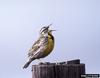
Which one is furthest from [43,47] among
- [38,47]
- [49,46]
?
[38,47]

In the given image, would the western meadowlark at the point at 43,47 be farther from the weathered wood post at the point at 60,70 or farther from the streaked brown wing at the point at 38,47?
the weathered wood post at the point at 60,70

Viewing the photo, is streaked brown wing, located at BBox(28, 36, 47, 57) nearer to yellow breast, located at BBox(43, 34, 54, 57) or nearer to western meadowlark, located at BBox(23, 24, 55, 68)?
western meadowlark, located at BBox(23, 24, 55, 68)

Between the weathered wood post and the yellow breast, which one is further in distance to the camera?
the yellow breast

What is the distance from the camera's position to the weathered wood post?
16.5 feet

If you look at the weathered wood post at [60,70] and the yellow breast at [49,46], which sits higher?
the yellow breast at [49,46]

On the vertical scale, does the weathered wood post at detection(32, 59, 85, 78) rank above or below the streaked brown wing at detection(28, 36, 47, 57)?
below

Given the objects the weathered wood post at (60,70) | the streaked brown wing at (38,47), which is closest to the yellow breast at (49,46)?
the streaked brown wing at (38,47)

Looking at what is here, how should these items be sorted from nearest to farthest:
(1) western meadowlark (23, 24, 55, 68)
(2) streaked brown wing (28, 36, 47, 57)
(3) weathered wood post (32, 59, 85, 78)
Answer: (3) weathered wood post (32, 59, 85, 78)
(1) western meadowlark (23, 24, 55, 68)
(2) streaked brown wing (28, 36, 47, 57)

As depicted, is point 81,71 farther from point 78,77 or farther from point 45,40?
point 45,40

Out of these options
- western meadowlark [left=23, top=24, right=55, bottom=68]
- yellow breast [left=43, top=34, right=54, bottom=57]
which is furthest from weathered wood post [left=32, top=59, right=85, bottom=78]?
yellow breast [left=43, top=34, right=54, bottom=57]

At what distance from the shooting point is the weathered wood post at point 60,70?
16.5ft

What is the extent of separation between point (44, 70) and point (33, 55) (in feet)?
11.0

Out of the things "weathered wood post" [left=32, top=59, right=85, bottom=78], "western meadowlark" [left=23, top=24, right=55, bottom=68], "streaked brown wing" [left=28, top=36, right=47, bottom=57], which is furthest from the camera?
"streaked brown wing" [left=28, top=36, right=47, bottom=57]

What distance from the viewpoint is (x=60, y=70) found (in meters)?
5.06
